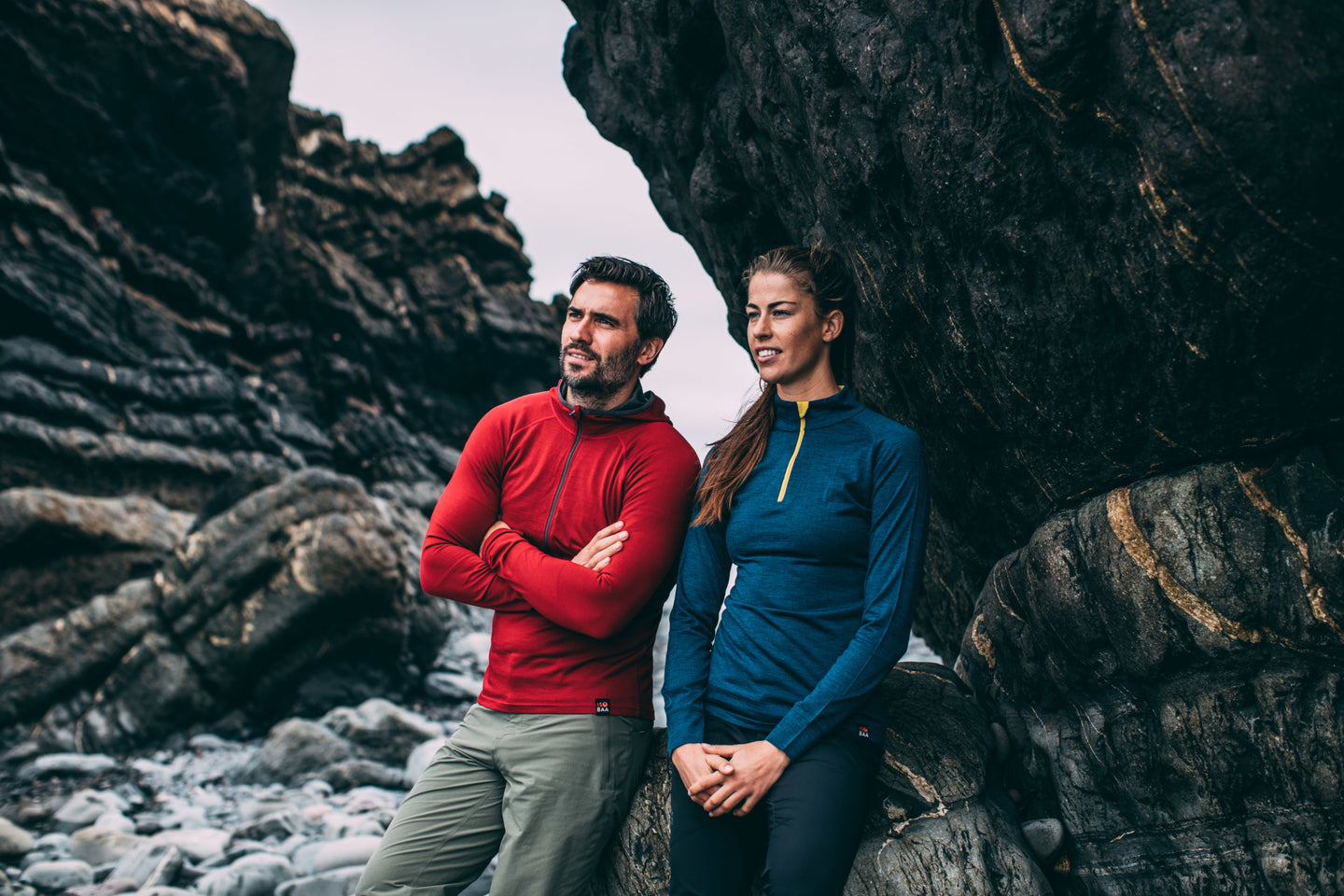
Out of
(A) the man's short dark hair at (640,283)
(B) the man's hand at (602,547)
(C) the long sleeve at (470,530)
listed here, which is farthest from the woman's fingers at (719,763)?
(A) the man's short dark hair at (640,283)

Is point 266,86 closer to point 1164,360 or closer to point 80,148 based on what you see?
point 80,148

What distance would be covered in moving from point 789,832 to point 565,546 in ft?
5.28

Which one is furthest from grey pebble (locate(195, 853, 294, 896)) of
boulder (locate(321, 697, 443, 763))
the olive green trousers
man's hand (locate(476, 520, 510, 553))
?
man's hand (locate(476, 520, 510, 553))

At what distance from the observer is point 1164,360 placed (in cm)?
305

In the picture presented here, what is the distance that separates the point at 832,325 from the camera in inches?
140

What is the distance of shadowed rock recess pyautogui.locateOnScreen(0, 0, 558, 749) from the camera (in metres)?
10.5

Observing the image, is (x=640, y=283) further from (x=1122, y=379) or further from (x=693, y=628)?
(x=1122, y=379)

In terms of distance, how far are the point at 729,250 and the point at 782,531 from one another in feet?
12.4

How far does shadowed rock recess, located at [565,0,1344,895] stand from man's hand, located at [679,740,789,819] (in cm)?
65

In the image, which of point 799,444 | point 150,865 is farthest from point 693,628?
point 150,865

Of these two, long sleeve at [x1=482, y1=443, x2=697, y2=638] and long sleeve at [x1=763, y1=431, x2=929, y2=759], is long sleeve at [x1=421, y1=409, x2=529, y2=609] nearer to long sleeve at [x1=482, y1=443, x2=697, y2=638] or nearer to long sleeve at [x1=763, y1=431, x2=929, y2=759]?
long sleeve at [x1=482, y1=443, x2=697, y2=638]

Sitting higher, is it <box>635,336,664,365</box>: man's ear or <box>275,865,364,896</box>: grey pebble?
<box>635,336,664,365</box>: man's ear

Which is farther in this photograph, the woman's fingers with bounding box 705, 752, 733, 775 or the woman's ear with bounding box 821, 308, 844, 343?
the woman's ear with bounding box 821, 308, 844, 343

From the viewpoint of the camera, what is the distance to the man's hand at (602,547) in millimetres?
3303
